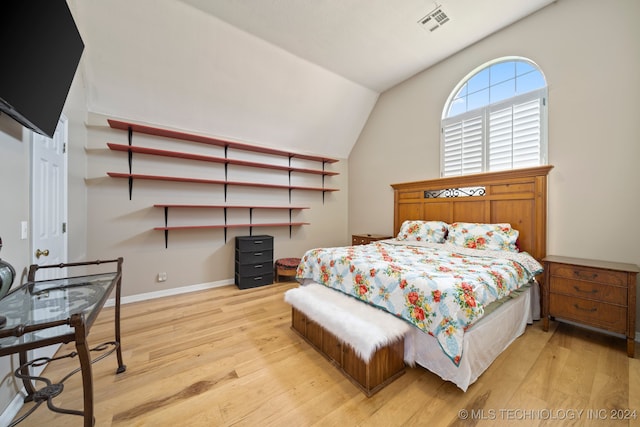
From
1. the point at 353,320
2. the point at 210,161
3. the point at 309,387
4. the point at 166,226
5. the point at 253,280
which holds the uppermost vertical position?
the point at 210,161

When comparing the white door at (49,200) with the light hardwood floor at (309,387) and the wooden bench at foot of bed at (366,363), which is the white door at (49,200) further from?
the wooden bench at foot of bed at (366,363)

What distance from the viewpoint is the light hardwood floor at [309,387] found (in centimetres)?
130

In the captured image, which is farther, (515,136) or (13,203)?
(515,136)

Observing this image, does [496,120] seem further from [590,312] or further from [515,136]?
[590,312]

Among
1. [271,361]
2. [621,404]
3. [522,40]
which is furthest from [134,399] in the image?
[522,40]

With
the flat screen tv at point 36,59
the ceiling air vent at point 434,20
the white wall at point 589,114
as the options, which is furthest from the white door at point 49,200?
the white wall at point 589,114

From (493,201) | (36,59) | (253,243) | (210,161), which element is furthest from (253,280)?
(493,201)

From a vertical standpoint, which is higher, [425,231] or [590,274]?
[425,231]

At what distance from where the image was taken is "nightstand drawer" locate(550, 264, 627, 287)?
1.83 metres

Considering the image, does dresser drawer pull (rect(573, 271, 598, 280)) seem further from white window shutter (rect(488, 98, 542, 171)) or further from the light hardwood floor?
white window shutter (rect(488, 98, 542, 171))

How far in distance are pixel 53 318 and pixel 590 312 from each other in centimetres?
348

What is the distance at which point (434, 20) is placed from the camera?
2.66 metres

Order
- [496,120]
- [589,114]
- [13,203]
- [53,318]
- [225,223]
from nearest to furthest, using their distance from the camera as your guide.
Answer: [53,318] → [13,203] → [589,114] → [496,120] → [225,223]

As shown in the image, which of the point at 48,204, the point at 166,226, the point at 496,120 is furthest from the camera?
the point at 166,226
